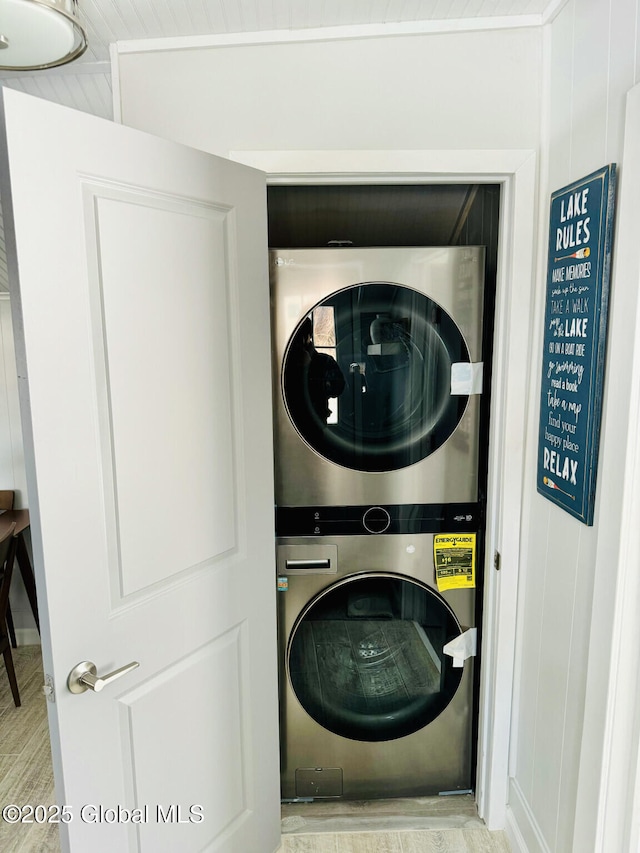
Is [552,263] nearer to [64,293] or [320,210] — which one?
[320,210]

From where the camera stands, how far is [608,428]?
1.16 metres

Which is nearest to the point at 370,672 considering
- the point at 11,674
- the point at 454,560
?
the point at 454,560

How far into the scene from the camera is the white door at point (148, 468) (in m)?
1.05

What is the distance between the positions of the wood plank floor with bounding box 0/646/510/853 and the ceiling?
7.36ft

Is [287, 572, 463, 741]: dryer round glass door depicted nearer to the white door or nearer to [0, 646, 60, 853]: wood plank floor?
the white door

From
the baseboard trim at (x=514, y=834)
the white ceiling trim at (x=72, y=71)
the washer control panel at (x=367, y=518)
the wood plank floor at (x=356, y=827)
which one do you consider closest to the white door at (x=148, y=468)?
the washer control panel at (x=367, y=518)

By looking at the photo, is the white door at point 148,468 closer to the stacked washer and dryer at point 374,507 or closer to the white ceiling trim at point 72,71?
the stacked washer and dryer at point 374,507

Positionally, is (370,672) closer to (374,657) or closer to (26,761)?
(374,657)

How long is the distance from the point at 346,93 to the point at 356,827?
2.16 metres

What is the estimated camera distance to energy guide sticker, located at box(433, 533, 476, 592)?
176 centimetres

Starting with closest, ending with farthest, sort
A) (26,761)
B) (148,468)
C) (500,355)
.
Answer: (148,468) → (500,355) → (26,761)

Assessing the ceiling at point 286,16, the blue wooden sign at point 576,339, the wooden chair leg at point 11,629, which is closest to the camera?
the blue wooden sign at point 576,339

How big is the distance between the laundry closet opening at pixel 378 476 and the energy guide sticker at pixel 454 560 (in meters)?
0.02

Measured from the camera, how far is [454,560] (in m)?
1.77
